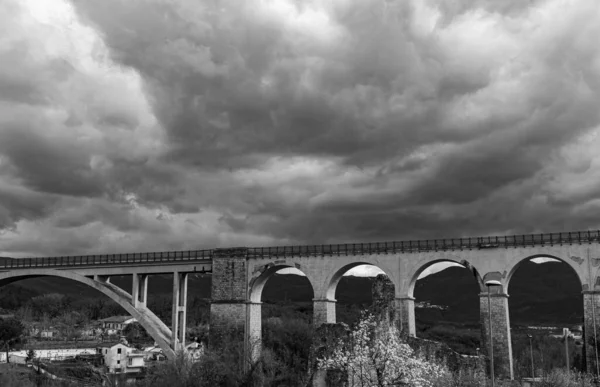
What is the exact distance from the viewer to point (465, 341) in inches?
4306

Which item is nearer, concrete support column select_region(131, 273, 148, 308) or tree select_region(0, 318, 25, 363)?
concrete support column select_region(131, 273, 148, 308)

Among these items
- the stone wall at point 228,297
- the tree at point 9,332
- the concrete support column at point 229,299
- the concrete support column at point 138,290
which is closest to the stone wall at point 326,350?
the concrete support column at point 229,299

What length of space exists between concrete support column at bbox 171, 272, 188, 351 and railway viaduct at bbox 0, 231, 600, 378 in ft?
0.31

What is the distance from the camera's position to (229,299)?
54438 millimetres

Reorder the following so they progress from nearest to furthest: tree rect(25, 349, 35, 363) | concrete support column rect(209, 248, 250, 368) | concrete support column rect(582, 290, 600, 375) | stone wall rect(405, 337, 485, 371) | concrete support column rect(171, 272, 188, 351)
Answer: stone wall rect(405, 337, 485, 371) → concrete support column rect(582, 290, 600, 375) → concrete support column rect(209, 248, 250, 368) → concrete support column rect(171, 272, 188, 351) → tree rect(25, 349, 35, 363)

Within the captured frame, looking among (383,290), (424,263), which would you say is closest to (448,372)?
(383,290)

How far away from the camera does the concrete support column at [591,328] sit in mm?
41781

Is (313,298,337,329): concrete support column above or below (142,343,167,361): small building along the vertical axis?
above

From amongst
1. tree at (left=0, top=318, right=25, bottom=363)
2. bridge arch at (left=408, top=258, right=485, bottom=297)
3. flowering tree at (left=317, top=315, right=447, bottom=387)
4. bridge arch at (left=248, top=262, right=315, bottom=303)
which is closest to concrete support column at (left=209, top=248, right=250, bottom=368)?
bridge arch at (left=248, top=262, right=315, bottom=303)

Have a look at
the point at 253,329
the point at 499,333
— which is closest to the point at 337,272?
the point at 253,329

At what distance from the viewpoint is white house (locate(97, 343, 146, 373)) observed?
7613cm

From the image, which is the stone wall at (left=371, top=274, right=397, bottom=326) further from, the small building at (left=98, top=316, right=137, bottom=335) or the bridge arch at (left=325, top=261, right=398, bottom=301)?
the small building at (left=98, top=316, right=137, bottom=335)

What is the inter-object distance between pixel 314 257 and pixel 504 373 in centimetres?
1769

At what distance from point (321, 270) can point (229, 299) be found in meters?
8.79
